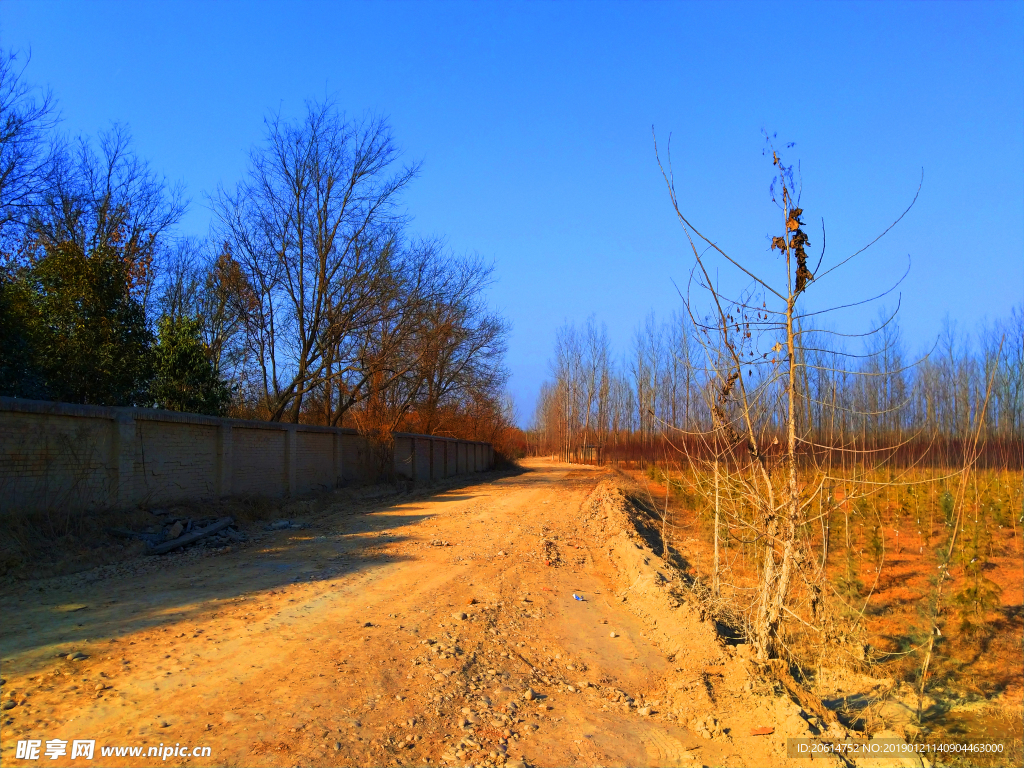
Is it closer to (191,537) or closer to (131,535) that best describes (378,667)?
(191,537)

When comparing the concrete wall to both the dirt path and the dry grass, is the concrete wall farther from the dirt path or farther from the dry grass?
the dirt path

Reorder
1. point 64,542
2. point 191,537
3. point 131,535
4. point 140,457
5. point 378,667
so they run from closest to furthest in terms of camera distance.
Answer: point 378,667, point 64,542, point 131,535, point 191,537, point 140,457

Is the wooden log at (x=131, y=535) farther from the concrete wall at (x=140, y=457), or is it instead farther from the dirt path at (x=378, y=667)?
the dirt path at (x=378, y=667)

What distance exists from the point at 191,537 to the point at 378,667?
6.88 metres

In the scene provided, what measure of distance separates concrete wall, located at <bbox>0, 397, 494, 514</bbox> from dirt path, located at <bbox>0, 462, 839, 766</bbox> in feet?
7.27

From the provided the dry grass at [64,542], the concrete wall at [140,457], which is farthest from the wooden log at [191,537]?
the concrete wall at [140,457]

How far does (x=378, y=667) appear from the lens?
5270 mm

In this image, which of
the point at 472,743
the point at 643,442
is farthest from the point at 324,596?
the point at 643,442

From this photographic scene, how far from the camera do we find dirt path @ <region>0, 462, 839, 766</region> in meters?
4.07

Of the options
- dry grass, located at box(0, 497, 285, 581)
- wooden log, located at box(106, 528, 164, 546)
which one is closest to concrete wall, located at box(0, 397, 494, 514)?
dry grass, located at box(0, 497, 285, 581)

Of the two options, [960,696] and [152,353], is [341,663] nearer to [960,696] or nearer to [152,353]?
[960,696]

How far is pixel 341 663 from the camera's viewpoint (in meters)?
5.27

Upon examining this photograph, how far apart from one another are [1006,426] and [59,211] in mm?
27104

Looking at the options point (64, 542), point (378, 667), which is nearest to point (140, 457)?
point (64, 542)
